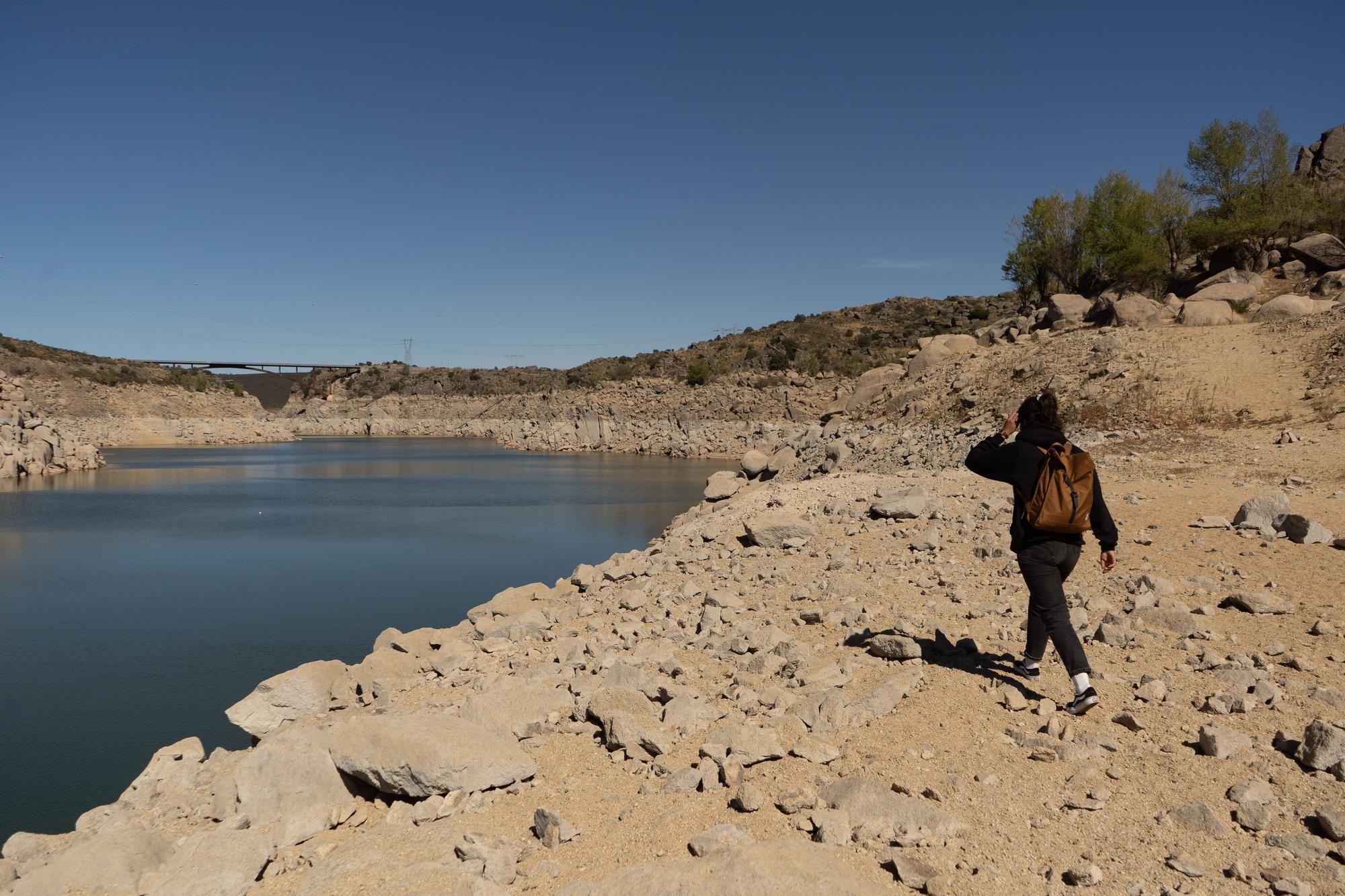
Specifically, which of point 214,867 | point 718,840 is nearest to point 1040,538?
point 718,840

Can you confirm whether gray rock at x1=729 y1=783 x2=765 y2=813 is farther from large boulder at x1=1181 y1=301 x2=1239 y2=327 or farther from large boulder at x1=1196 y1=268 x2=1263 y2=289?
large boulder at x1=1196 y1=268 x2=1263 y2=289

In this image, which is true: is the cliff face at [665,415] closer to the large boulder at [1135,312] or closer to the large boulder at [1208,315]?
the large boulder at [1135,312]

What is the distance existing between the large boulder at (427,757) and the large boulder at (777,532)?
643 cm

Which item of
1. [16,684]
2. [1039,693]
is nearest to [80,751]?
[16,684]

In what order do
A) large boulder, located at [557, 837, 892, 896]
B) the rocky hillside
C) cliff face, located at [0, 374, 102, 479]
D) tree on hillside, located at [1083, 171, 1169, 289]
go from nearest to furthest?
large boulder, located at [557, 837, 892, 896] < tree on hillside, located at [1083, 171, 1169, 289] < cliff face, located at [0, 374, 102, 479] < the rocky hillside

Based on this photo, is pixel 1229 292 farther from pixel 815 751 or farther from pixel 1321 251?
pixel 815 751

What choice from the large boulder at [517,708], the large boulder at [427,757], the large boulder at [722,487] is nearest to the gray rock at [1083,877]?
the large boulder at [427,757]

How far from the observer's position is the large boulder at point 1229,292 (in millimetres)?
23219

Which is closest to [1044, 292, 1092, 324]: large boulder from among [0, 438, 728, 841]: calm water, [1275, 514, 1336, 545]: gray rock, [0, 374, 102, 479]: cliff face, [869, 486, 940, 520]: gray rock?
[0, 438, 728, 841]: calm water

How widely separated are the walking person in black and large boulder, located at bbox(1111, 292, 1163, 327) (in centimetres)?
1956

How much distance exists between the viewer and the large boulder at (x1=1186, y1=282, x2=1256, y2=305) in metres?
23.2

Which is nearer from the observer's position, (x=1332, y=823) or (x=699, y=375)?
(x=1332, y=823)

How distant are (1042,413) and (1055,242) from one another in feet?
119

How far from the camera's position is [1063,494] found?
505cm
